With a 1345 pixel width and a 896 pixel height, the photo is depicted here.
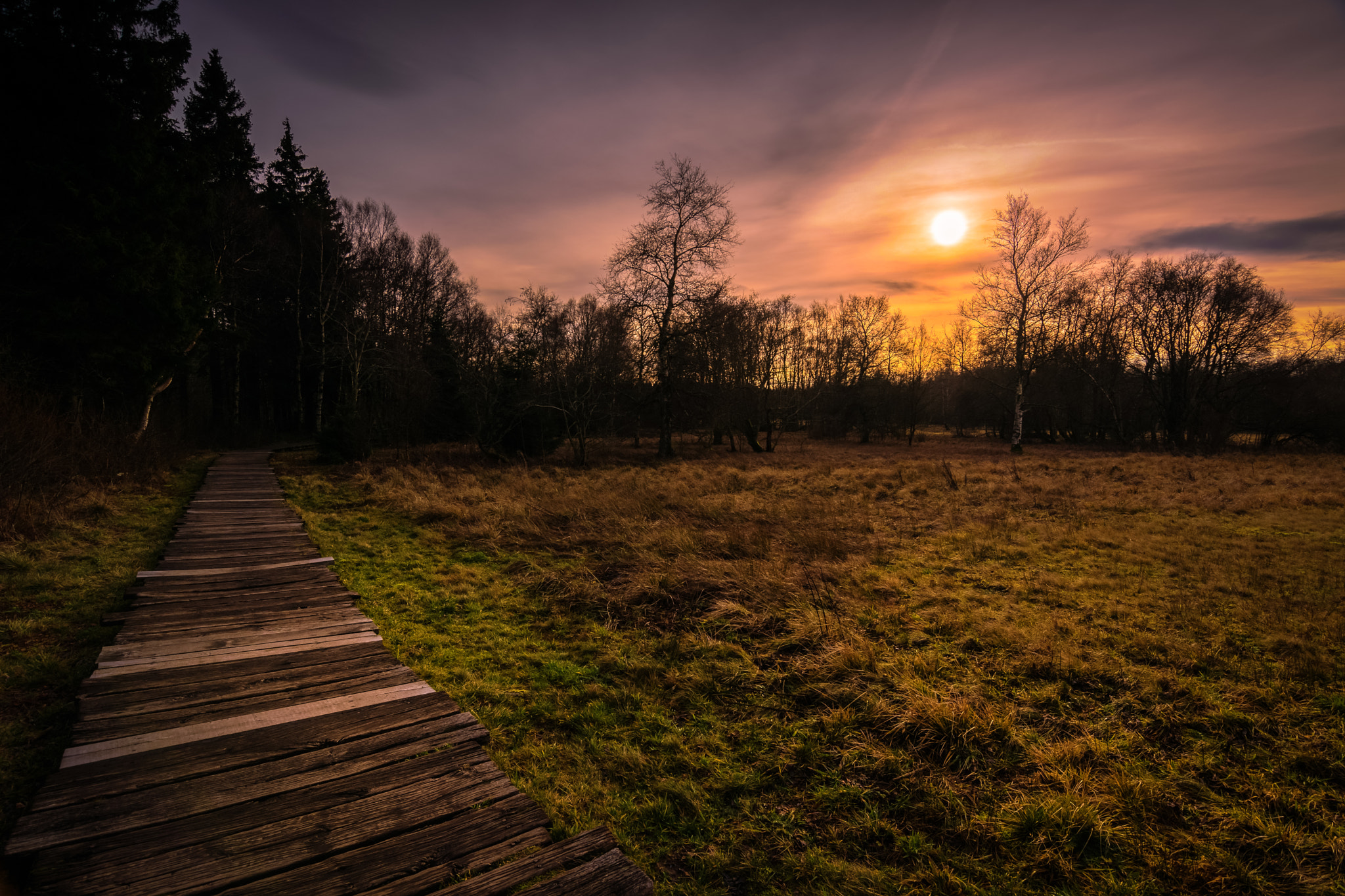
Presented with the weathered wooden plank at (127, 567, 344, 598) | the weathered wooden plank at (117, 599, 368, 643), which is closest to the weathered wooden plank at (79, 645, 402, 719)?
the weathered wooden plank at (117, 599, 368, 643)

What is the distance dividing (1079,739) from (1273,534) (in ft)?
30.6

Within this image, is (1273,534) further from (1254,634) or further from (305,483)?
(305,483)

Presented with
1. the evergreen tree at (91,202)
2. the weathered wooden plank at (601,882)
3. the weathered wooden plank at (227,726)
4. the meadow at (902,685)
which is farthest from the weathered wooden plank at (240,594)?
the evergreen tree at (91,202)

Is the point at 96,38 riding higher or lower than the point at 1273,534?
higher

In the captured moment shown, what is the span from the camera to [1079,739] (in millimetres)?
3408

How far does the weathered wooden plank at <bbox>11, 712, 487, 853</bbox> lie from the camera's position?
2.33m

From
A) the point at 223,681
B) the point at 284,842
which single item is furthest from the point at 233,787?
the point at 223,681

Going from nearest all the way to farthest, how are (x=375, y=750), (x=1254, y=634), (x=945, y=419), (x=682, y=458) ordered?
(x=375, y=750) < (x=1254, y=634) < (x=682, y=458) < (x=945, y=419)

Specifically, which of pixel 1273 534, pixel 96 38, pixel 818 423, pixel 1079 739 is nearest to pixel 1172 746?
pixel 1079 739

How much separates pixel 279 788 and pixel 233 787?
0.81ft

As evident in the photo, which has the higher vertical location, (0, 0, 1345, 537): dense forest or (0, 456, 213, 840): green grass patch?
(0, 0, 1345, 537): dense forest

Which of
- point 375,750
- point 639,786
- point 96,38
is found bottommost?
point 639,786

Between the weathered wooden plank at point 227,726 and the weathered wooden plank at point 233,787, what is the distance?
44cm

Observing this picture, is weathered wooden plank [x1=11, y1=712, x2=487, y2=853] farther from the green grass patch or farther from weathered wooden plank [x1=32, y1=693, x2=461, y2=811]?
the green grass patch
